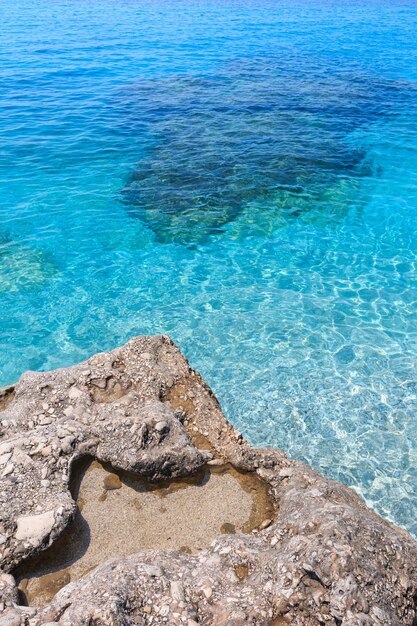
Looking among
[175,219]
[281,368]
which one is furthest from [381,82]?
[281,368]

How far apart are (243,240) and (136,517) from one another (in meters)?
12.9

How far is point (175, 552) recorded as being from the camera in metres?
5.60

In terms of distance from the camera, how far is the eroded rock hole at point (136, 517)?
18.9 ft

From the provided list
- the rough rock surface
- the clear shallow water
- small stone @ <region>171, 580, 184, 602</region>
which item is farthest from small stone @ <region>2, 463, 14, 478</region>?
the clear shallow water

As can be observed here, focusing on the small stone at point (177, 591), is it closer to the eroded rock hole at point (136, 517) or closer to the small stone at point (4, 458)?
the eroded rock hole at point (136, 517)

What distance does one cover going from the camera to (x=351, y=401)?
12172mm

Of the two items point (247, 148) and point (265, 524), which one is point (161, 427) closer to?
point (265, 524)

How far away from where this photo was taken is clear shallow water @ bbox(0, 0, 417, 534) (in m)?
12.3

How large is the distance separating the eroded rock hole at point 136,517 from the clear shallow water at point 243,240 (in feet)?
14.8

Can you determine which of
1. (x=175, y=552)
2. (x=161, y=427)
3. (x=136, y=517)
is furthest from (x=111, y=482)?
(x=175, y=552)

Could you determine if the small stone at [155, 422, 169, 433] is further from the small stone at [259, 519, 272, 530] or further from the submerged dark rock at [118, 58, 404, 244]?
the submerged dark rock at [118, 58, 404, 244]

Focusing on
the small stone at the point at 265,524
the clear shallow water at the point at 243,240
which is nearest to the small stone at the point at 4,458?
the small stone at the point at 265,524

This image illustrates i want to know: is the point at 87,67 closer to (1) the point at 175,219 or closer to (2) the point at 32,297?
(1) the point at 175,219

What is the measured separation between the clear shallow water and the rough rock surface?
166 inches
